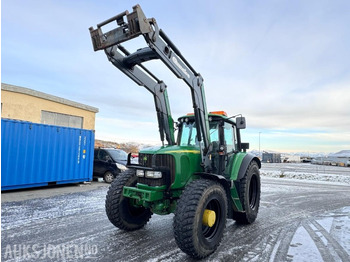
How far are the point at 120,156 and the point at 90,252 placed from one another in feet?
29.5

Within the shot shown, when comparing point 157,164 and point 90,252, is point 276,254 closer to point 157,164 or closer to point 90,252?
point 157,164

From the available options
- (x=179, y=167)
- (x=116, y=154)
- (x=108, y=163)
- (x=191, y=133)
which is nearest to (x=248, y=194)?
(x=191, y=133)

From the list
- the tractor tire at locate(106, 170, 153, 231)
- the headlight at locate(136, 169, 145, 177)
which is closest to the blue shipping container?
the tractor tire at locate(106, 170, 153, 231)

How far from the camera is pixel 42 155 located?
9.59m

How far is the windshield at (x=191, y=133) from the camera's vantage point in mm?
5051

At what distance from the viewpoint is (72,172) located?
35.3ft

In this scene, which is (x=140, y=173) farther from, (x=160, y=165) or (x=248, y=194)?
(x=248, y=194)

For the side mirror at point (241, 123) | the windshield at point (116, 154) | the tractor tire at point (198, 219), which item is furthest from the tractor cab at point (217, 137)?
the windshield at point (116, 154)

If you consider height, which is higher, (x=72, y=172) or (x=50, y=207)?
(x=72, y=172)

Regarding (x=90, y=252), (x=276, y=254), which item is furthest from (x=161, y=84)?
(x=276, y=254)

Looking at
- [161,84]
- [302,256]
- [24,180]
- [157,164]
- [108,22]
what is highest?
[108,22]

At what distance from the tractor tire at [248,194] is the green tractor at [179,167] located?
0.07ft

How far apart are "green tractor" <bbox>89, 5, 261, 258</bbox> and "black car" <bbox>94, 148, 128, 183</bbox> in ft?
23.6

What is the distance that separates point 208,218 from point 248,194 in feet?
6.33
